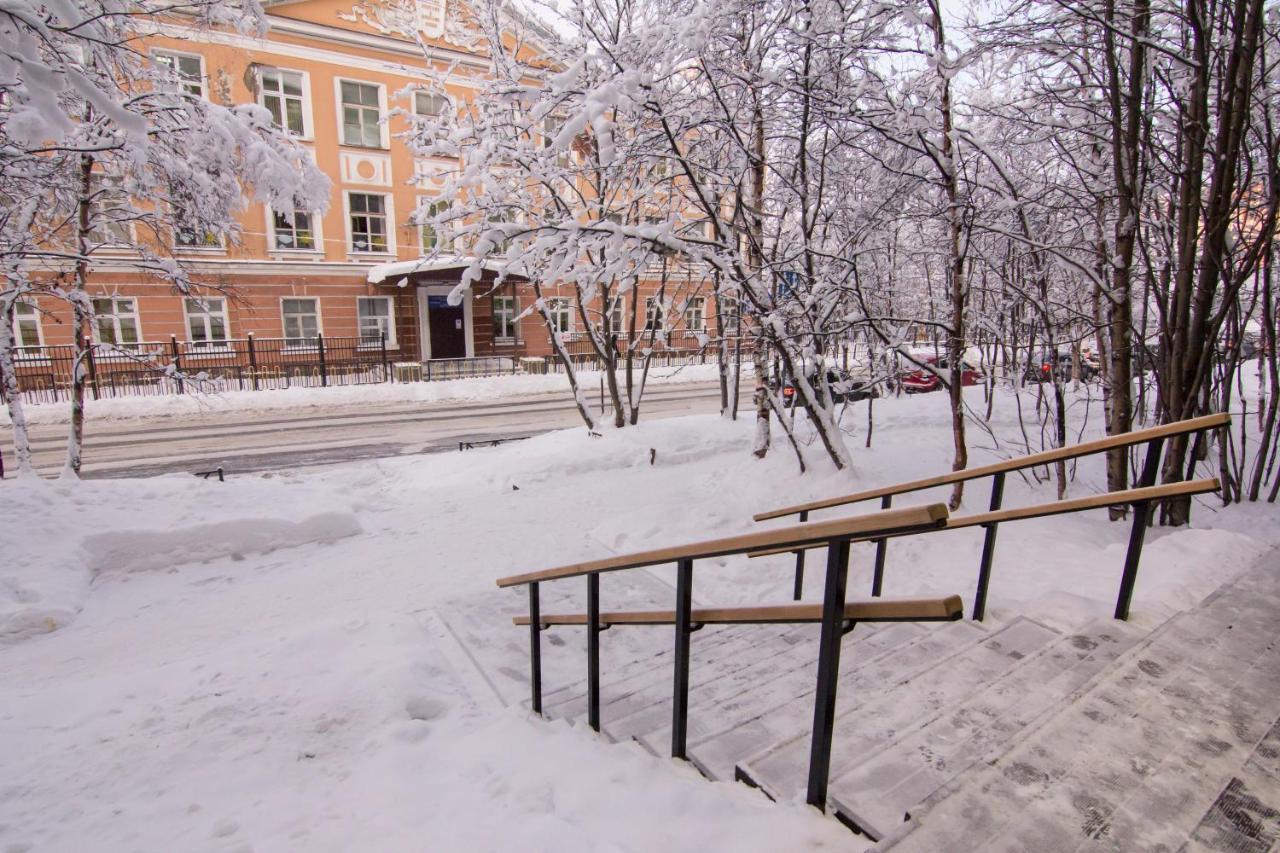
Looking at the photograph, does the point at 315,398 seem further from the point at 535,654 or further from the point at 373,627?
the point at 535,654

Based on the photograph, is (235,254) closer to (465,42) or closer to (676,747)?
(465,42)

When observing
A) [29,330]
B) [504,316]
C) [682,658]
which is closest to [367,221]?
[504,316]

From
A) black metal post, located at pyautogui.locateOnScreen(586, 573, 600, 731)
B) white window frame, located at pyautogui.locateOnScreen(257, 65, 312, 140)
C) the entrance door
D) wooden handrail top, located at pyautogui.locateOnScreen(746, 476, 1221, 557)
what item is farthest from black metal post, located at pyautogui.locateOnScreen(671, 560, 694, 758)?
the entrance door

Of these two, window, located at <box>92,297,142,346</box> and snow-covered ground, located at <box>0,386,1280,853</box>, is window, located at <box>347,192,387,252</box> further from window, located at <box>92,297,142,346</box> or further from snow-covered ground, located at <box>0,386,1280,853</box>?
snow-covered ground, located at <box>0,386,1280,853</box>

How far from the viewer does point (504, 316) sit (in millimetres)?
26312

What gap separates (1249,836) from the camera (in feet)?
4.67

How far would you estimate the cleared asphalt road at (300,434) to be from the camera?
39.8 feet

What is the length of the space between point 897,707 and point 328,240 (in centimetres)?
2547

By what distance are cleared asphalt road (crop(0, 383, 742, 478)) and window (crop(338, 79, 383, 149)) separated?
1133 cm

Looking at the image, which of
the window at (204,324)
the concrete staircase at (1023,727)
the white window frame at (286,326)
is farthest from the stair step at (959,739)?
the window at (204,324)

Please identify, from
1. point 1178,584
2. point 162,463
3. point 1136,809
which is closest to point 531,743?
point 1136,809

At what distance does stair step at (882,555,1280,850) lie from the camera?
1.44 m

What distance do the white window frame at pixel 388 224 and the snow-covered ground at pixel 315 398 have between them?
631 cm

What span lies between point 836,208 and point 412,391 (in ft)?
50.2
